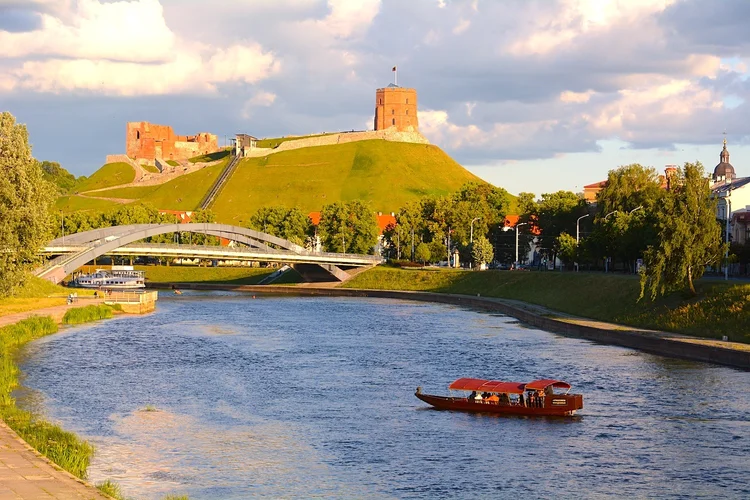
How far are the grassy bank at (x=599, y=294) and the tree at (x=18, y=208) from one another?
38699 mm

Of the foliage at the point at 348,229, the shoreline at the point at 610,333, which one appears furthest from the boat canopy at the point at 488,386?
the foliage at the point at 348,229

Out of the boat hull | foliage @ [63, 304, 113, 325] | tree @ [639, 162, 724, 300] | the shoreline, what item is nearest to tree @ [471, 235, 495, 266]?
the shoreline

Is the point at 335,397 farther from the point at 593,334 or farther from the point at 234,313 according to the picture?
the point at 234,313

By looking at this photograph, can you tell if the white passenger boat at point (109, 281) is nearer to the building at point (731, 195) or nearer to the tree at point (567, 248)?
the tree at point (567, 248)

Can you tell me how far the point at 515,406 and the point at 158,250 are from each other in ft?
269

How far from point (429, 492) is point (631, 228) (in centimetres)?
6964

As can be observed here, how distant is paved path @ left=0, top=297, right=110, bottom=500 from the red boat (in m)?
17.6

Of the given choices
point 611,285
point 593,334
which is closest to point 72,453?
point 593,334

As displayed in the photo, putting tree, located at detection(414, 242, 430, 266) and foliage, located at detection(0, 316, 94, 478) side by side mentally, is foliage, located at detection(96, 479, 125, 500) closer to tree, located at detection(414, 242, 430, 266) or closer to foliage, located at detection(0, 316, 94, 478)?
foliage, located at detection(0, 316, 94, 478)

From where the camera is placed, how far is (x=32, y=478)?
22.7m

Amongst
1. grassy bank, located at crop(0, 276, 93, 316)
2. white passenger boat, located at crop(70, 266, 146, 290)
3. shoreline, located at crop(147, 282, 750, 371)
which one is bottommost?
shoreline, located at crop(147, 282, 750, 371)

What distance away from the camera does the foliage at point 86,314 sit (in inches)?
2940

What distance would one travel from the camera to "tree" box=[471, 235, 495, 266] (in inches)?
5049

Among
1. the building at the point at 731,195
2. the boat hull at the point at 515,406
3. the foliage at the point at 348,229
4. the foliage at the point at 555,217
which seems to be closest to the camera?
the boat hull at the point at 515,406
